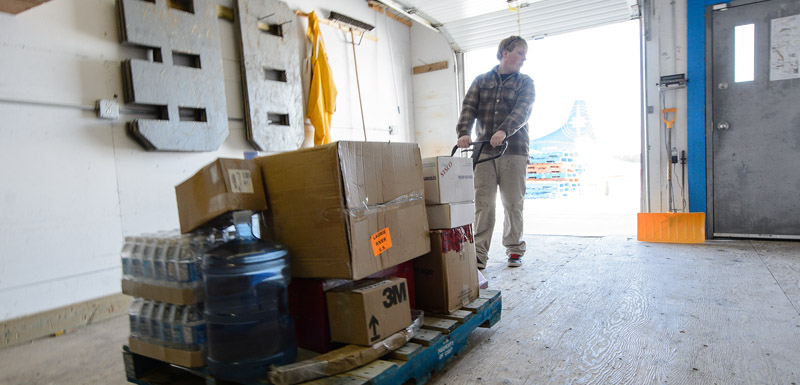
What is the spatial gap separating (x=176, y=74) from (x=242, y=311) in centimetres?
220

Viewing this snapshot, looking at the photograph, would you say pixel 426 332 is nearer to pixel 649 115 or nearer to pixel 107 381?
pixel 107 381

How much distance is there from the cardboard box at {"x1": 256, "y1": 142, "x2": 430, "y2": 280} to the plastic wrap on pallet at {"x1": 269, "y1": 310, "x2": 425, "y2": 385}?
0.25 metres

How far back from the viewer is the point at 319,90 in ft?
13.8

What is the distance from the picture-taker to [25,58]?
2391mm

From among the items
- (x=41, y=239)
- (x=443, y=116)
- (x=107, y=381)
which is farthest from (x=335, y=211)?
(x=443, y=116)

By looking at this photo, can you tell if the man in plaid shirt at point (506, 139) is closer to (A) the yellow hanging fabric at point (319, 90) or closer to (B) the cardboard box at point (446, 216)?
(B) the cardboard box at point (446, 216)

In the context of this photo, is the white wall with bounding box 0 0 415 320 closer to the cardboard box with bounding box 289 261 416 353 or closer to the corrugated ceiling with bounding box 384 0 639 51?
the cardboard box with bounding box 289 261 416 353

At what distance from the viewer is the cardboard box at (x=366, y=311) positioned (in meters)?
1.49

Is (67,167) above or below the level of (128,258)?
above

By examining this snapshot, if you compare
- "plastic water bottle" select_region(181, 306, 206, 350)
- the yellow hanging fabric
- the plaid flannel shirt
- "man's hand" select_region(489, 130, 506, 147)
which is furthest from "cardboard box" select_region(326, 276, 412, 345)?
the yellow hanging fabric

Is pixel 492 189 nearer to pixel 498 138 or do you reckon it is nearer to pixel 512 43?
pixel 498 138

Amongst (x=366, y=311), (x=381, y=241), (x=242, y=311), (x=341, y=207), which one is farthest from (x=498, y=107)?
(x=242, y=311)

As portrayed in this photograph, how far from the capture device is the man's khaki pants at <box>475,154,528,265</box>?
10.8 feet

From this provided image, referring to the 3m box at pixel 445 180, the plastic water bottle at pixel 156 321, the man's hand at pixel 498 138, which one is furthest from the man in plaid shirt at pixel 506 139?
the plastic water bottle at pixel 156 321
